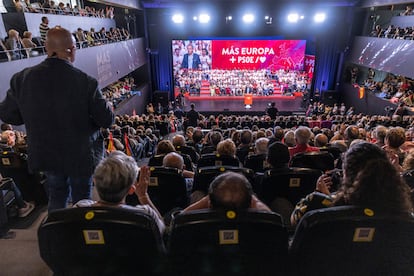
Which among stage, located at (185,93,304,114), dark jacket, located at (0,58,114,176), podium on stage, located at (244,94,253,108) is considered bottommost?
stage, located at (185,93,304,114)

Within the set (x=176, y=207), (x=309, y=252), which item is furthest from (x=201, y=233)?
(x=176, y=207)

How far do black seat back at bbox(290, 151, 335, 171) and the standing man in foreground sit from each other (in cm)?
218

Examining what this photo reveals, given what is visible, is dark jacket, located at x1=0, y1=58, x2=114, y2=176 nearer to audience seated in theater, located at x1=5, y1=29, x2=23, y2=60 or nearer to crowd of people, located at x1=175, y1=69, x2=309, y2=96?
audience seated in theater, located at x1=5, y1=29, x2=23, y2=60

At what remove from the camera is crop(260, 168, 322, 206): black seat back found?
2.54m

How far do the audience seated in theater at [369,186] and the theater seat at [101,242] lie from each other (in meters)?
1.01

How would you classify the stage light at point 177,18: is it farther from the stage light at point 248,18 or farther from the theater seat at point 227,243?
the theater seat at point 227,243

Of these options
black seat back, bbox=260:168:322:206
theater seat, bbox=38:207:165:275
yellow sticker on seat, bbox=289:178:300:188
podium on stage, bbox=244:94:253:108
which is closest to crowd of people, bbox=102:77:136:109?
podium on stage, bbox=244:94:253:108

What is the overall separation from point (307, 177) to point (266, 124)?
7629 millimetres

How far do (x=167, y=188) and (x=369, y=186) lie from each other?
5.58ft

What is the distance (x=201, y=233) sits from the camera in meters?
1.37

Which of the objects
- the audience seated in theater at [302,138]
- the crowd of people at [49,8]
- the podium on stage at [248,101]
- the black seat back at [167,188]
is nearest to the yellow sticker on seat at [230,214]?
the black seat back at [167,188]

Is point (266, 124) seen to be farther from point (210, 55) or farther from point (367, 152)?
point (367, 152)

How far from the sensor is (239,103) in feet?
53.8

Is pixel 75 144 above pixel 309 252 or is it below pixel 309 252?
above
